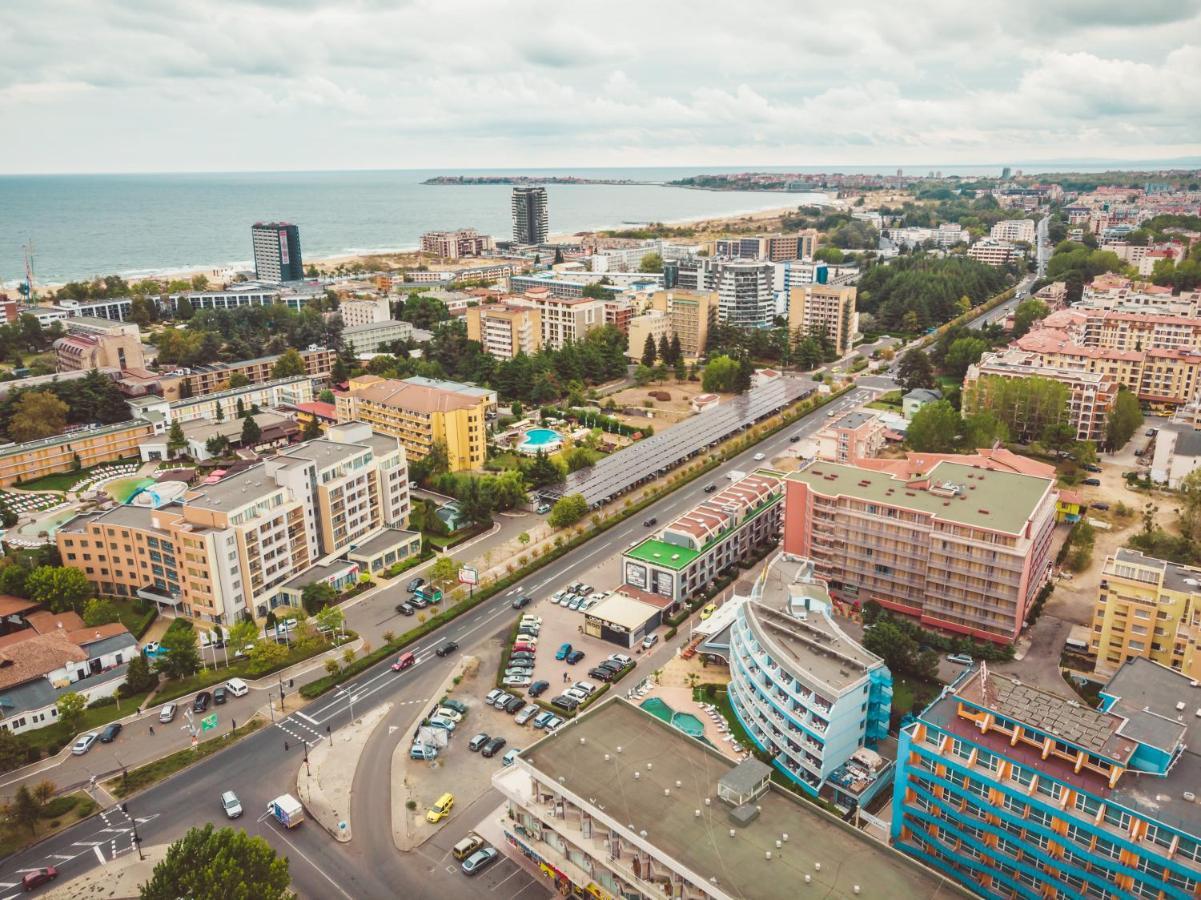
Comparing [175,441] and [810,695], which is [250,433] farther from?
[810,695]

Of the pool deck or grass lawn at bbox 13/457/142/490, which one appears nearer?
the pool deck

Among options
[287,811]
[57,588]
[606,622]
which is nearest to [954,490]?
[606,622]

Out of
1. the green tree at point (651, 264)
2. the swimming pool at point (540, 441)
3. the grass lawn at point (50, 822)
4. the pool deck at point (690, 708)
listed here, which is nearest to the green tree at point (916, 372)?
the swimming pool at point (540, 441)

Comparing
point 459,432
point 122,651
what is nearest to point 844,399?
point 459,432

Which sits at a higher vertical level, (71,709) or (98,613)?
(98,613)

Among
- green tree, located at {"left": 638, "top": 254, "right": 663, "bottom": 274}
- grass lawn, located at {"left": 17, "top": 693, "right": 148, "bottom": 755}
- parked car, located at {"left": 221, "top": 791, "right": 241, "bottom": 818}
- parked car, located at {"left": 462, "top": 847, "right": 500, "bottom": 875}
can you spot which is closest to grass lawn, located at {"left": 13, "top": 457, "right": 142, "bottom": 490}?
grass lawn, located at {"left": 17, "top": 693, "right": 148, "bottom": 755}

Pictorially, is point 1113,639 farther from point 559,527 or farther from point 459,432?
point 459,432

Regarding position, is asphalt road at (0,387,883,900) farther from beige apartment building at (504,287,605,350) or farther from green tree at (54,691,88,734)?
beige apartment building at (504,287,605,350)
